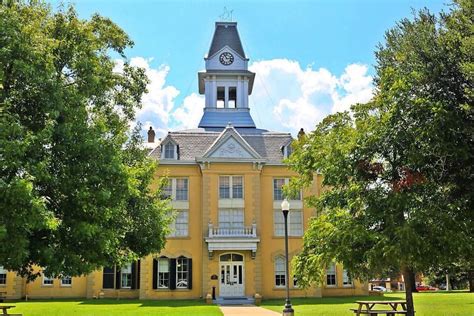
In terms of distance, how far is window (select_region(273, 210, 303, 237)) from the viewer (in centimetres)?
3744

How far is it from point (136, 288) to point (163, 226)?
1702 cm

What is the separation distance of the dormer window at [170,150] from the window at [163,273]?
719 centimetres

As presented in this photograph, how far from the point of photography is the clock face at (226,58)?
46625 mm

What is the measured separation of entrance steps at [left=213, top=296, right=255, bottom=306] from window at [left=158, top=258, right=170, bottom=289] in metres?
3.92

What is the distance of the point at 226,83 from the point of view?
1825 inches

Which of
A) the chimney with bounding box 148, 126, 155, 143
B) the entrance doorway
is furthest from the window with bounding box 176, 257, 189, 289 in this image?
the chimney with bounding box 148, 126, 155, 143

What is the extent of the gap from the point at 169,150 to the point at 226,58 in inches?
491

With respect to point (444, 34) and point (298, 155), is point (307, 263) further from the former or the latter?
point (444, 34)

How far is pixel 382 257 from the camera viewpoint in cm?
1341

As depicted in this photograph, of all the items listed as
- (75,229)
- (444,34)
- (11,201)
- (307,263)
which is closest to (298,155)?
(307,263)

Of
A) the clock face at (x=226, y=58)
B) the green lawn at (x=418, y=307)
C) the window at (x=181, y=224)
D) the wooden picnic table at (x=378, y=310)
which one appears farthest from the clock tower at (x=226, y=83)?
the wooden picnic table at (x=378, y=310)

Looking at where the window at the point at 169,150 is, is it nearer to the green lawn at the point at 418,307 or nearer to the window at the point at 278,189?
the window at the point at 278,189

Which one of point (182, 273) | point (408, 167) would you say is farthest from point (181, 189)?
point (408, 167)

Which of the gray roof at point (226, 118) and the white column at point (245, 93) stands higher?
the white column at point (245, 93)
